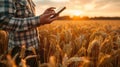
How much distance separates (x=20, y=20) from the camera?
8.32 feet

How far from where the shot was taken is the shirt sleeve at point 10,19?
2.51 meters

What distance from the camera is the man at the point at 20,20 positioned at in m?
2.51

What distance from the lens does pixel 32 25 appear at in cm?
259

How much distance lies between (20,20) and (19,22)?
2 cm

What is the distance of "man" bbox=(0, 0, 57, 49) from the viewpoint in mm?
2510

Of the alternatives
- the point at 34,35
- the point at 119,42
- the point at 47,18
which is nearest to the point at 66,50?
the point at 47,18

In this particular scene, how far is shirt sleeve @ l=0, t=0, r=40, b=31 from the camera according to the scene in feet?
8.23

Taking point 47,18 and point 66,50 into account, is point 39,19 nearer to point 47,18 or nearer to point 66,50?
point 47,18

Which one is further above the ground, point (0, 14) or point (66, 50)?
point (0, 14)

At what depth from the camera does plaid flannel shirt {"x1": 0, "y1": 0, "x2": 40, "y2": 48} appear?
8.26ft

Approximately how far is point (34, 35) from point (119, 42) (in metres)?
1.04

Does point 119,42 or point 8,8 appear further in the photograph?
point 119,42

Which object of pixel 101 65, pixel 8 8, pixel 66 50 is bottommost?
pixel 101 65

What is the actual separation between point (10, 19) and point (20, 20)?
10 centimetres
